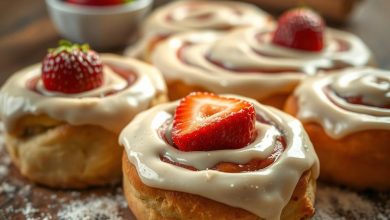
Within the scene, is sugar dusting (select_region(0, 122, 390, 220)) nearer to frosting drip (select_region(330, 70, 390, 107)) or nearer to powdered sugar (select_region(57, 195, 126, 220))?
powdered sugar (select_region(57, 195, 126, 220))

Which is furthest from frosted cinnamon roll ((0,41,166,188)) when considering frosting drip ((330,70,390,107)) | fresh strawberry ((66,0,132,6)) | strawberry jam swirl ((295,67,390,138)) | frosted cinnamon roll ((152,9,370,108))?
fresh strawberry ((66,0,132,6))

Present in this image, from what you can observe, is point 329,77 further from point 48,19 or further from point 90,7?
point 48,19

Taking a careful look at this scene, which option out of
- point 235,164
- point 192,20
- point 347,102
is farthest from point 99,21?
point 235,164

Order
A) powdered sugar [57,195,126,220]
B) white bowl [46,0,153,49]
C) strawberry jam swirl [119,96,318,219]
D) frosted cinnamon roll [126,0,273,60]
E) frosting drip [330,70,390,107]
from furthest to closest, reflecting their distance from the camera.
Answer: white bowl [46,0,153,49] < frosted cinnamon roll [126,0,273,60] < frosting drip [330,70,390,107] < powdered sugar [57,195,126,220] < strawberry jam swirl [119,96,318,219]

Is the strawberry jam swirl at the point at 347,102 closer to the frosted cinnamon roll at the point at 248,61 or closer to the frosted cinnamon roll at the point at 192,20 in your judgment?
the frosted cinnamon roll at the point at 248,61

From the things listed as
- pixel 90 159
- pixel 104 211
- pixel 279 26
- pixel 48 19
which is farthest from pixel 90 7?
pixel 104 211

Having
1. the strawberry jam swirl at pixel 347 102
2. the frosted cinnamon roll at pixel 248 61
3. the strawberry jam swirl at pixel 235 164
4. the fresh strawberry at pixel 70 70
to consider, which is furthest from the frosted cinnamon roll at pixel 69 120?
the strawberry jam swirl at pixel 347 102

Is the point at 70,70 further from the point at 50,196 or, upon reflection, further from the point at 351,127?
the point at 351,127

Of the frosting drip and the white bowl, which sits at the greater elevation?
the frosting drip
